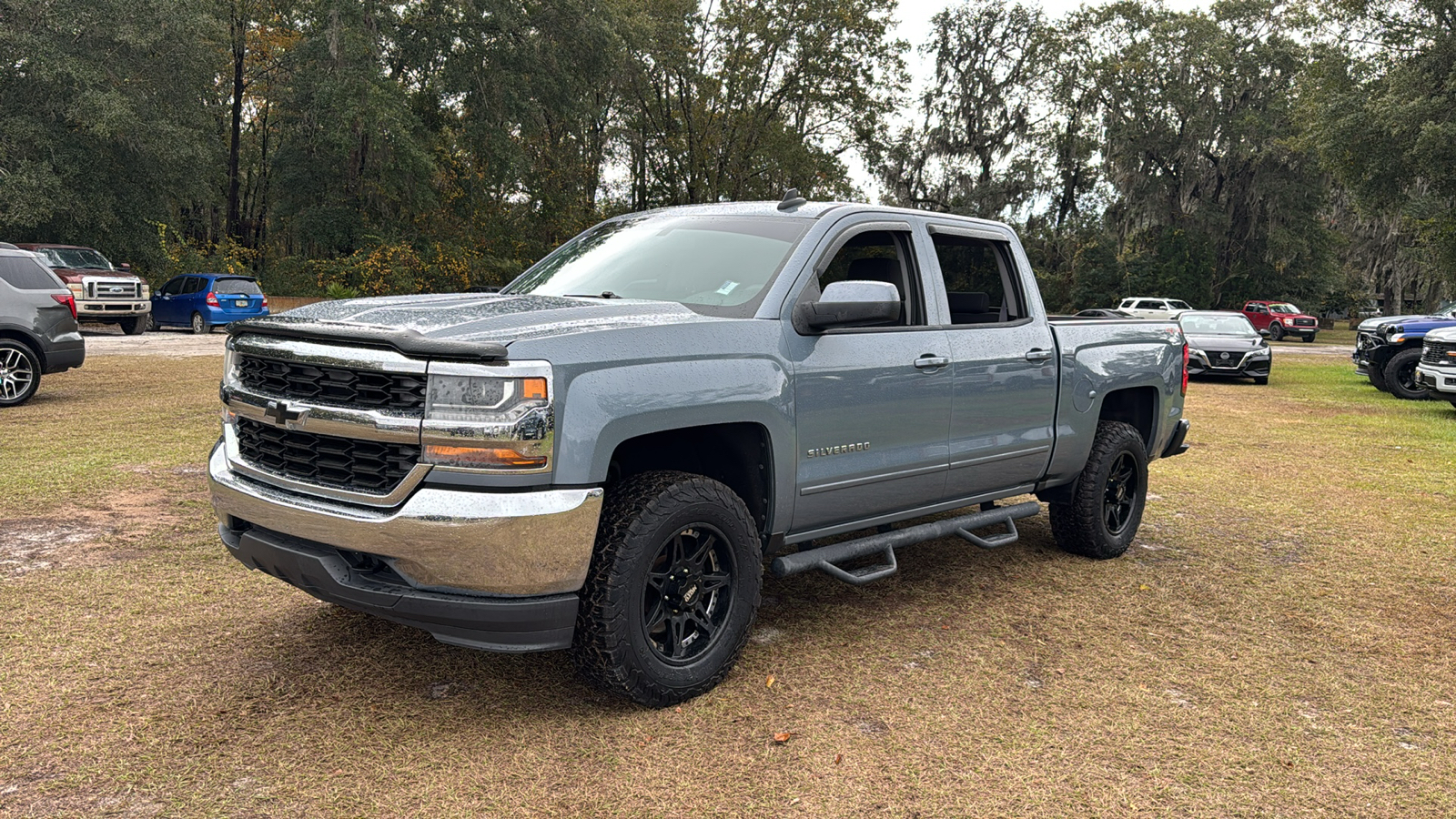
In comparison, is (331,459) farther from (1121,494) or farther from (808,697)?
(1121,494)

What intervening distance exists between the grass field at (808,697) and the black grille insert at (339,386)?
1.11 m

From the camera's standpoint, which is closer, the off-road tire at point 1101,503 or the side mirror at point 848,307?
the side mirror at point 848,307

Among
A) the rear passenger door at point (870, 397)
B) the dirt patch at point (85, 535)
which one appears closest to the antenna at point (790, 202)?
the rear passenger door at point (870, 397)

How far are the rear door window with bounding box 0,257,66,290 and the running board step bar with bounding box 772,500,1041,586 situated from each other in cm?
1036

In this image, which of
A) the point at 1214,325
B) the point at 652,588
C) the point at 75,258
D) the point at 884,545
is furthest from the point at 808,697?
the point at 75,258

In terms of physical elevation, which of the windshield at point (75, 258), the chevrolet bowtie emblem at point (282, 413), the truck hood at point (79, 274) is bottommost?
the chevrolet bowtie emblem at point (282, 413)

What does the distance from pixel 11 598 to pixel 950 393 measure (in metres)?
4.45

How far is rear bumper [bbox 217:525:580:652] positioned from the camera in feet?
10.5

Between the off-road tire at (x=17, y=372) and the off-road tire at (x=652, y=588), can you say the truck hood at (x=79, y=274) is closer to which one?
the off-road tire at (x=17, y=372)

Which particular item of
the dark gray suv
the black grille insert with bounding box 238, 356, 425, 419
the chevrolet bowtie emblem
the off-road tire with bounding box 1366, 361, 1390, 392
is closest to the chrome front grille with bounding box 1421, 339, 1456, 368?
the off-road tire with bounding box 1366, 361, 1390, 392

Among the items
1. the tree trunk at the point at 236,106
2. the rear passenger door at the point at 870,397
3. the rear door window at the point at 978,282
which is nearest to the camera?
the rear passenger door at the point at 870,397

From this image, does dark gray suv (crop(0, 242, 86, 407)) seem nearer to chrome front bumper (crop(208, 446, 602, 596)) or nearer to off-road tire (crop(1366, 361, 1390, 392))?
chrome front bumper (crop(208, 446, 602, 596))

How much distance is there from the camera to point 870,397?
169 inches

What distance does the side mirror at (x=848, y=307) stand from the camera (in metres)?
3.94
